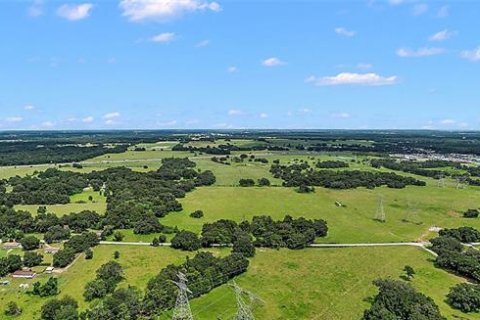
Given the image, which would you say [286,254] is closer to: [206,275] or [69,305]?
[206,275]

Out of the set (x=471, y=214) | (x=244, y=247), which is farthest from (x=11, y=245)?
(x=471, y=214)

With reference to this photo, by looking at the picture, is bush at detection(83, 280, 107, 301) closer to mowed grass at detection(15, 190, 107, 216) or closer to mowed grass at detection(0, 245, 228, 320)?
mowed grass at detection(0, 245, 228, 320)

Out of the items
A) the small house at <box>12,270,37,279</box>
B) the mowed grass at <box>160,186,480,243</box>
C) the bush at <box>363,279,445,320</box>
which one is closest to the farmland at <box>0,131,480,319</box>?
the mowed grass at <box>160,186,480,243</box>

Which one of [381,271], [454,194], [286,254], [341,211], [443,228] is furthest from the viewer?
[454,194]

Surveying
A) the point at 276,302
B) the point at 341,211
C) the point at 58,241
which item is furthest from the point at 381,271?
the point at 58,241

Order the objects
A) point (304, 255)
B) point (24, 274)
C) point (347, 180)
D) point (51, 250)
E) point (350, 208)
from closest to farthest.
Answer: point (24, 274), point (304, 255), point (51, 250), point (350, 208), point (347, 180)

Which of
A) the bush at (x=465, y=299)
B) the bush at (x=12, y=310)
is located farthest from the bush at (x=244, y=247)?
the bush at (x=12, y=310)

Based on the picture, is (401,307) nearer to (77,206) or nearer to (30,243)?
(30,243)
